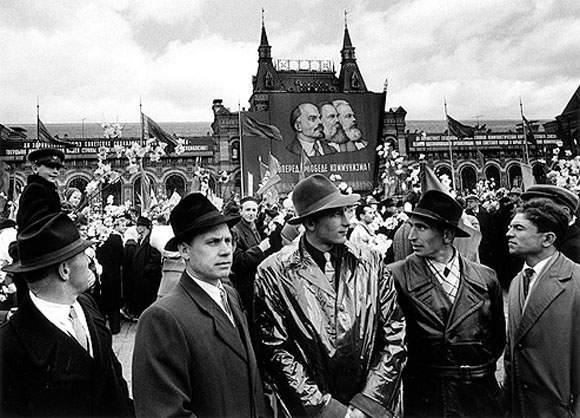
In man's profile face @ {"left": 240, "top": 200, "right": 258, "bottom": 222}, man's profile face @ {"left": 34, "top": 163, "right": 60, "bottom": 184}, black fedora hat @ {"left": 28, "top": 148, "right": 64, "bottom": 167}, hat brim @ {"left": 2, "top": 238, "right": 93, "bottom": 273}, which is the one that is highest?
black fedora hat @ {"left": 28, "top": 148, "right": 64, "bottom": 167}

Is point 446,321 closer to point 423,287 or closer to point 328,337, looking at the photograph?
point 423,287

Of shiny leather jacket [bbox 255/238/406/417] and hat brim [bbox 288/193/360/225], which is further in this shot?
hat brim [bbox 288/193/360/225]

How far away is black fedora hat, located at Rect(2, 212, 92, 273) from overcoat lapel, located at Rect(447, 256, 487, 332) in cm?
193

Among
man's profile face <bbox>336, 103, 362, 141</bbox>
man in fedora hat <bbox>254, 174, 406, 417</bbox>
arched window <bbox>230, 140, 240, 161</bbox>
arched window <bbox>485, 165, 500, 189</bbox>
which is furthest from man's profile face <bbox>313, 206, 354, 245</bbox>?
arched window <bbox>485, 165, 500, 189</bbox>

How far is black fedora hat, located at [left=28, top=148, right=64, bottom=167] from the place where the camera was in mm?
3574

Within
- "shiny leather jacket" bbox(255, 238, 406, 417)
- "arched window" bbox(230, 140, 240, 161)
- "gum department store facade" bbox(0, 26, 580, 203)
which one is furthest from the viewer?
"arched window" bbox(230, 140, 240, 161)

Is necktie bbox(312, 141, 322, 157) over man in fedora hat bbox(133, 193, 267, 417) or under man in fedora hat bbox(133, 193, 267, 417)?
over

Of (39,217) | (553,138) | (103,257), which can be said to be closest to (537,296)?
(39,217)

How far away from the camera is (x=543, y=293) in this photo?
8.70 feet

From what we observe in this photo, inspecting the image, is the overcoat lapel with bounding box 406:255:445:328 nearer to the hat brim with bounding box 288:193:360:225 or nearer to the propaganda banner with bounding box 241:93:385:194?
the hat brim with bounding box 288:193:360:225

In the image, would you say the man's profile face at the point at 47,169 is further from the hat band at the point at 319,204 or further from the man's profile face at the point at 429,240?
the man's profile face at the point at 429,240

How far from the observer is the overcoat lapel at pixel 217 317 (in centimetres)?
220

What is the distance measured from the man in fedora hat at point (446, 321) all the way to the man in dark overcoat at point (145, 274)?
15.5ft

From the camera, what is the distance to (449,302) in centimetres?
281
